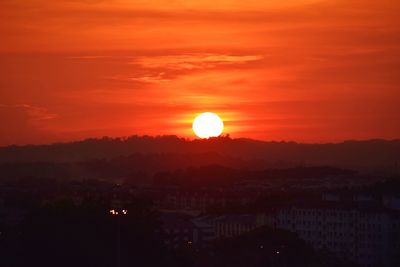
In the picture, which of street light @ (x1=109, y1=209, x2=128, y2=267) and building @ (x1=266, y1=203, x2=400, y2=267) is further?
building @ (x1=266, y1=203, x2=400, y2=267)

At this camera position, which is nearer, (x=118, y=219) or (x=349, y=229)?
(x=118, y=219)

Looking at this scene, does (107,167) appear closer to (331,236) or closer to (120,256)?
(331,236)

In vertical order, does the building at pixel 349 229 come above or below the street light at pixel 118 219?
above

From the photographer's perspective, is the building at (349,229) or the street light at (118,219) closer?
the street light at (118,219)

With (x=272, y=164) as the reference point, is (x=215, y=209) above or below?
below

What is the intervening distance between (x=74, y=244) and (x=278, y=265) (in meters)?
10.2

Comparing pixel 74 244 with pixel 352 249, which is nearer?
pixel 74 244

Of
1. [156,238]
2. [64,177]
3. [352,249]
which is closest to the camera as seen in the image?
[156,238]

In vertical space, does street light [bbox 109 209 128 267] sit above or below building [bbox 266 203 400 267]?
below

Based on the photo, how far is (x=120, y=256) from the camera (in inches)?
1969

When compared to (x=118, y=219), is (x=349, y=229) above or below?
above

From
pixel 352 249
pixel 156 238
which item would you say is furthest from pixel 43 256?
pixel 352 249

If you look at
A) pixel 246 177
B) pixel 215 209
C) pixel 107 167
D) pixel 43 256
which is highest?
pixel 107 167

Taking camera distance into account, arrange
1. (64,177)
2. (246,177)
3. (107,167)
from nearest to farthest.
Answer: (246,177) < (64,177) < (107,167)
